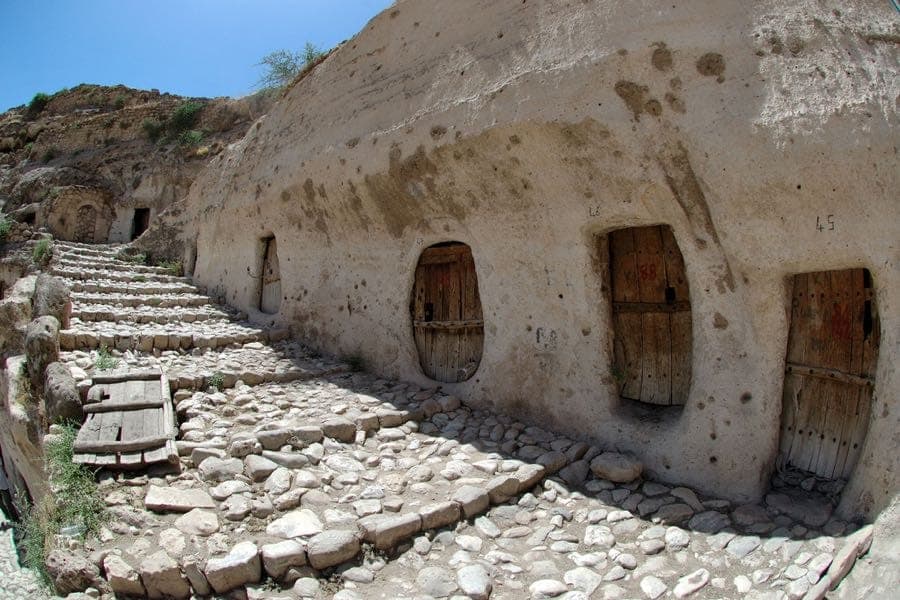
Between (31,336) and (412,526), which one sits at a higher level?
(31,336)

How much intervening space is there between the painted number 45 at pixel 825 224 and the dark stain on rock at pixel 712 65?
107cm

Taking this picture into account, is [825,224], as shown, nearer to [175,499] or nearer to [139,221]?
[175,499]

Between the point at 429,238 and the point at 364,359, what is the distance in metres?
1.66

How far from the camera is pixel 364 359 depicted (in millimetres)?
7023

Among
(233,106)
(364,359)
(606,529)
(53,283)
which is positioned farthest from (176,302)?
(233,106)

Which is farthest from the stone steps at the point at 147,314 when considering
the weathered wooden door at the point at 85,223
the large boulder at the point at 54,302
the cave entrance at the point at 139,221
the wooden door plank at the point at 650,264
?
the cave entrance at the point at 139,221

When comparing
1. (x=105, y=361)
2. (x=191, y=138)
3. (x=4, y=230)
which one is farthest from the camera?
(x=191, y=138)

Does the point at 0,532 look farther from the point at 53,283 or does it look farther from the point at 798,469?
the point at 798,469

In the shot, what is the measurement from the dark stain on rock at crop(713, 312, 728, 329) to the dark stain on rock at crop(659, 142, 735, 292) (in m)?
0.20

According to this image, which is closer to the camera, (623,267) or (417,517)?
(417,517)

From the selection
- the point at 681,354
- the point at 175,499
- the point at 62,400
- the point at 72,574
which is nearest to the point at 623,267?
the point at 681,354

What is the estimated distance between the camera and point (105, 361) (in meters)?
6.14

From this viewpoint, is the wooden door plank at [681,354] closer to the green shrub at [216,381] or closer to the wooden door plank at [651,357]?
the wooden door plank at [651,357]

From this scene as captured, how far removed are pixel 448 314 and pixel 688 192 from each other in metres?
3.00
